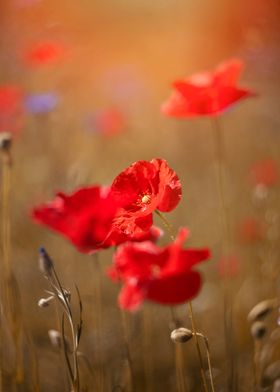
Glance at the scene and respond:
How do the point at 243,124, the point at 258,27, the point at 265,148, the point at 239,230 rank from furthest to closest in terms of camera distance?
1. the point at 243,124
2. the point at 265,148
3. the point at 258,27
4. the point at 239,230

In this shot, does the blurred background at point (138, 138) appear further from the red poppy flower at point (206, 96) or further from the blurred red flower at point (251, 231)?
the red poppy flower at point (206, 96)

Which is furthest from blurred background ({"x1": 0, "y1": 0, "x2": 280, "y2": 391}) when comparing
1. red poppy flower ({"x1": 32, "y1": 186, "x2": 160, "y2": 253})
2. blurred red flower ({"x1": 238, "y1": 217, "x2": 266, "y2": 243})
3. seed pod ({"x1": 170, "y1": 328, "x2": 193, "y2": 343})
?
red poppy flower ({"x1": 32, "y1": 186, "x2": 160, "y2": 253})

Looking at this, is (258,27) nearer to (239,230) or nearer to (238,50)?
(238,50)

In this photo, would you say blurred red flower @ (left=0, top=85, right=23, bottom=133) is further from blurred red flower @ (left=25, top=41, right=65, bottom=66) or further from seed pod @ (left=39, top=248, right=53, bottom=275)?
seed pod @ (left=39, top=248, right=53, bottom=275)

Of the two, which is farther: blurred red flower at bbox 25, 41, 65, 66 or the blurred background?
blurred red flower at bbox 25, 41, 65, 66

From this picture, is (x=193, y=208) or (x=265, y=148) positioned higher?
(x=265, y=148)

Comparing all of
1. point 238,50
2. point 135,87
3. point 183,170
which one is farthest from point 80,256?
point 238,50
